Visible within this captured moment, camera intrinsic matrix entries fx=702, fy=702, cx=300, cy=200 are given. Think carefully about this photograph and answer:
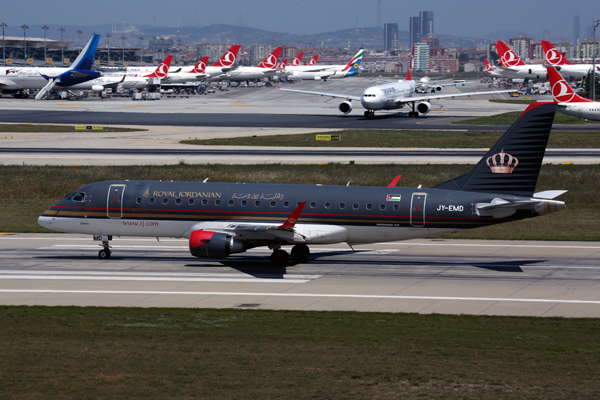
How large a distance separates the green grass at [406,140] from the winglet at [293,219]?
165ft

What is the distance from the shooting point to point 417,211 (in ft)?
115

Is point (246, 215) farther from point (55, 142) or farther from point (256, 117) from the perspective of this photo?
point (256, 117)

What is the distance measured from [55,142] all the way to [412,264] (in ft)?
203

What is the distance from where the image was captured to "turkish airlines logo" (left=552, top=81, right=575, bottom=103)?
89.6 metres

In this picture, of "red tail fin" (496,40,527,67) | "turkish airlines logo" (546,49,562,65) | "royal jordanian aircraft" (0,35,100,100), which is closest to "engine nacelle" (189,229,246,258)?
"royal jordanian aircraft" (0,35,100,100)

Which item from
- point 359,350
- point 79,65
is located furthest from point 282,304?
point 79,65

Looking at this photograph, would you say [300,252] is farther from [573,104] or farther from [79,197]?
[573,104]

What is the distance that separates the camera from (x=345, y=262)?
124 ft

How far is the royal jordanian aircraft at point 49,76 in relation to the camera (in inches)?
6368

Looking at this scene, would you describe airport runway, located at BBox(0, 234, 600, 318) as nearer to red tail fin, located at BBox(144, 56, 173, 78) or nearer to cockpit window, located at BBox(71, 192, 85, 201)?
cockpit window, located at BBox(71, 192, 85, 201)

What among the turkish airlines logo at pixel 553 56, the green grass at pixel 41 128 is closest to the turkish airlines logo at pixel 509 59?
the turkish airlines logo at pixel 553 56

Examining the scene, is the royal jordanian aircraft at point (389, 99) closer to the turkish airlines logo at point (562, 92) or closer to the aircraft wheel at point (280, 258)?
the turkish airlines logo at point (562, 92)

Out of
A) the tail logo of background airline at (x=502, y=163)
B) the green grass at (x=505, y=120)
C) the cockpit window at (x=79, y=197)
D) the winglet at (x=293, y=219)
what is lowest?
the winglet at (x=293, y=219)

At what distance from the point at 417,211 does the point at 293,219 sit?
21.1 feet
